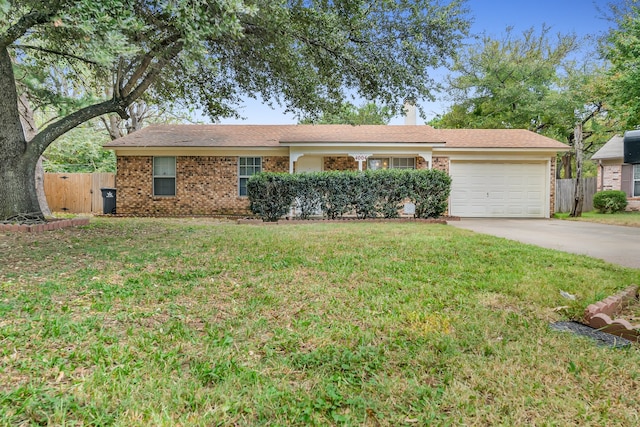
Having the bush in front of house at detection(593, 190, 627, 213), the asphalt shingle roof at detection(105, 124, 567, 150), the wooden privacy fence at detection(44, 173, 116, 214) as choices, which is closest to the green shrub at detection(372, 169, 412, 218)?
the asphalt shingle roof at detection(105, 124, 567, 150)

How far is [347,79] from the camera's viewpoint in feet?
28.1

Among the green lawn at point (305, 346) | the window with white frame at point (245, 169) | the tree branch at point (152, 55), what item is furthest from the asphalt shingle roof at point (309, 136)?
the green lawn at point (305, 346)

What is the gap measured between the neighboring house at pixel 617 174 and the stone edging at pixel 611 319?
673 inches

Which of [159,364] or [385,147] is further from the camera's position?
[385,147]

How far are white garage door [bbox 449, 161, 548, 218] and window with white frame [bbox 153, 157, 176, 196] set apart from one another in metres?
10.8

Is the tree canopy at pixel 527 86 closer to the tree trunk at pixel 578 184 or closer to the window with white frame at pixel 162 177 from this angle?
the tree trunk at pixel 578 184

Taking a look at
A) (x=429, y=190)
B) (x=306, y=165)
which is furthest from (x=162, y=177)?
(x=429, y=190)

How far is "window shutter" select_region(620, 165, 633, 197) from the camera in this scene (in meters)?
16.7


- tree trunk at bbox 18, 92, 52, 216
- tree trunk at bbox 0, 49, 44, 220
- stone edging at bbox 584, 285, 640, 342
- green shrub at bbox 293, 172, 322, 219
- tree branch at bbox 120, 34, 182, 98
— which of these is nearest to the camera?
stone edging at bbox 584, 285, 640, 342

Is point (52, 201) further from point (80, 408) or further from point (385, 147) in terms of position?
point (80, 408)

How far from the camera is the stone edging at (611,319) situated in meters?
2.50

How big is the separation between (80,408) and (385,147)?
12639 millimetres

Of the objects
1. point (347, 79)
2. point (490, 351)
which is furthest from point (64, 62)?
point (490, 351)

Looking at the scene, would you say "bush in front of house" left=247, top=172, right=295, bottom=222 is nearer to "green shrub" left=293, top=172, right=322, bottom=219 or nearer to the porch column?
"green shrub" left=293, top=172, right=322, bottom=219
